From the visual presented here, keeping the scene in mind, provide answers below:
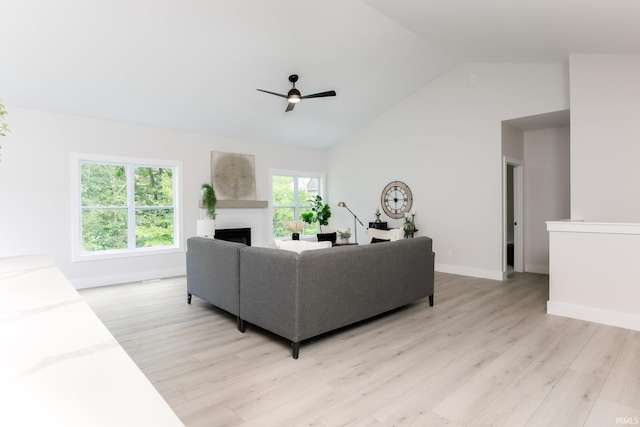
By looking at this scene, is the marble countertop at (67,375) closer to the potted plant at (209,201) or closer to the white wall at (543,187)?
the potted plant at (209,201)

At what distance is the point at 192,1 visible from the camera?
357 cm

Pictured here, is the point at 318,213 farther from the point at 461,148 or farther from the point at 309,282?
the point at 309,282

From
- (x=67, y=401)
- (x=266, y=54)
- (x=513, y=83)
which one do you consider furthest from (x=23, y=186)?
(x=513, y=83)

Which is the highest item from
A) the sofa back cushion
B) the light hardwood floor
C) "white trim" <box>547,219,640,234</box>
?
"white trim" <box>547,219,640,234</box>

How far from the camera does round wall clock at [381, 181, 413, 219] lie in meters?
6.76

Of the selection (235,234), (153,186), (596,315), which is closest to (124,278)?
(153,186)

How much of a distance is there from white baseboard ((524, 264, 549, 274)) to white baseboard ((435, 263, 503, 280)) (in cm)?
107

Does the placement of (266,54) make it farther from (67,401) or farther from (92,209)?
(67,401)

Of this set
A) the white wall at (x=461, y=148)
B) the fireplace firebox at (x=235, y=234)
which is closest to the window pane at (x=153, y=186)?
the fireplace firebox at (x=235, y=234)

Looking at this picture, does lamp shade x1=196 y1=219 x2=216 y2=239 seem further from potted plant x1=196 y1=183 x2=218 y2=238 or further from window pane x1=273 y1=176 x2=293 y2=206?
window pane x1=273 y1=176 x2=293 y2=206

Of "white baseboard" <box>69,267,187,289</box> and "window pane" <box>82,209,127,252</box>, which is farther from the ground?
"window pane" <box>82,209,127,252</box>

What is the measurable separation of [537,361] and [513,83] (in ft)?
14.4

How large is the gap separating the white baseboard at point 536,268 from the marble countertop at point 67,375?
6.77 meters

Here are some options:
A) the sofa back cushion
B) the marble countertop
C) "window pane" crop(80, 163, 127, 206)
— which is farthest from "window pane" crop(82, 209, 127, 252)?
the marble countertop
